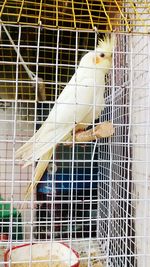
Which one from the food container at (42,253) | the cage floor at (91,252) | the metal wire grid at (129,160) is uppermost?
the metal wire grid at (129,160)

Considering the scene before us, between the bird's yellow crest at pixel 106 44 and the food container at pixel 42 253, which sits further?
the food container at pixel 42 253

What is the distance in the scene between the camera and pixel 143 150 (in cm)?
107

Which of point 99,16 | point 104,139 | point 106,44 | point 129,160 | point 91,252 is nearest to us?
point 129,160

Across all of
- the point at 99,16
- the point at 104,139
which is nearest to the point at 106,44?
the point at 99,16

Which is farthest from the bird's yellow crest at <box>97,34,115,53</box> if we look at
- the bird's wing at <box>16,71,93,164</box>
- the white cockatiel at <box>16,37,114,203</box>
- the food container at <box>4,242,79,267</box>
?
the food container at <box>4,242,79,267</box>

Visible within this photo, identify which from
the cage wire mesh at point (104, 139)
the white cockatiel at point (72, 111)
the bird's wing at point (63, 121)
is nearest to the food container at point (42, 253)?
the cage wire mesh at point (104, 139)

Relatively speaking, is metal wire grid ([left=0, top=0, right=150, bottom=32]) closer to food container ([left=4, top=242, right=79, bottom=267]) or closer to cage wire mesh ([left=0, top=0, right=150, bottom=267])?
cage wire mesh ([left=0, top=0, right=150, bottom=267])

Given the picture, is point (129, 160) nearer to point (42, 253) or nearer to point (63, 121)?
point (63, 121)

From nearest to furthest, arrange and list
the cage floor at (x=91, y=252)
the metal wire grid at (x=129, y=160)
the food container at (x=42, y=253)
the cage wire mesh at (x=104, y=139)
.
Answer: the cage wire mesh at (x=104, y=139) → the metal wire grid at (x=129, y=160) → the food container at (x=42, y=253) → the cage floor at (x=91, y=252)

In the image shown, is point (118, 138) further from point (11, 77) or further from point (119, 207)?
point (11, 77)

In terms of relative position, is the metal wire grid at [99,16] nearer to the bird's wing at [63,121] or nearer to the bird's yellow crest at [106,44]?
the bird's yellow crest at [106,44]

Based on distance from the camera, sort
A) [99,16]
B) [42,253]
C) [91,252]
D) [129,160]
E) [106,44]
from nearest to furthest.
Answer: [129,160], [106,44], [99,16], [42,253], [91,252]

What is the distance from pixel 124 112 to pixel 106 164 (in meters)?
0.40

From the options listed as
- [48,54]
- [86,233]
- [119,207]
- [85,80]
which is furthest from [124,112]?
[48,54]
